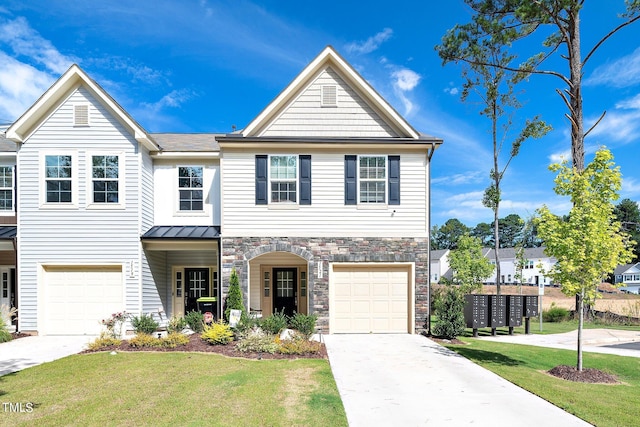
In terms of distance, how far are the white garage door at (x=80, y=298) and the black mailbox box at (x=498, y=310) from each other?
1323 cm

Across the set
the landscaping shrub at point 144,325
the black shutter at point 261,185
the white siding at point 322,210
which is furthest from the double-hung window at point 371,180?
the landscaping shrub at point 144,325

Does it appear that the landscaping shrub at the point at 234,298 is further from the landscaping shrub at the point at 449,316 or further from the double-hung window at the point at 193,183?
the landscaping shrub at the point at 449,316

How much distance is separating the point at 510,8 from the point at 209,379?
66.1 ft

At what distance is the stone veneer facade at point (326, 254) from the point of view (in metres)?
12.8

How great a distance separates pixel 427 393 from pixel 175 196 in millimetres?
11122

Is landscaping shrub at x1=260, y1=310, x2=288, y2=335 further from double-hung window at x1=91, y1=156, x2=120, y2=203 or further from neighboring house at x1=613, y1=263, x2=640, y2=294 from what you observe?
neighboring house at x1=613, y1=263, x2=640, y2=294

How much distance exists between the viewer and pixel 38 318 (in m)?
12.6

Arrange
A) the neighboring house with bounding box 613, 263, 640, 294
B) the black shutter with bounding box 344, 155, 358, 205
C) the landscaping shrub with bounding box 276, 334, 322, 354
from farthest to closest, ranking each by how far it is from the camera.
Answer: the neighboring house with bounding box 613, 263, 640, 294
the black shutter with bounding box 344, 155, 358, 205
the landscaping shrub with bounding box 276, 334, 322, 354

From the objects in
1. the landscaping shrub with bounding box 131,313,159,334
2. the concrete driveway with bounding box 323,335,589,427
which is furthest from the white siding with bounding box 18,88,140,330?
the concrete driveway with bounding box 323,335,589,427

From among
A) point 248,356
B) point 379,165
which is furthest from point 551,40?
point 248,356

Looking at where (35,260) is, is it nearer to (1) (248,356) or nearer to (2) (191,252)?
(2) (191,252)

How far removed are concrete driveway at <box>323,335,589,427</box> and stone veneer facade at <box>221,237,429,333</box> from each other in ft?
7.83

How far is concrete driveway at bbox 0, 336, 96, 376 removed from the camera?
9.06 meters

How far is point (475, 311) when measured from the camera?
44.5 feet
